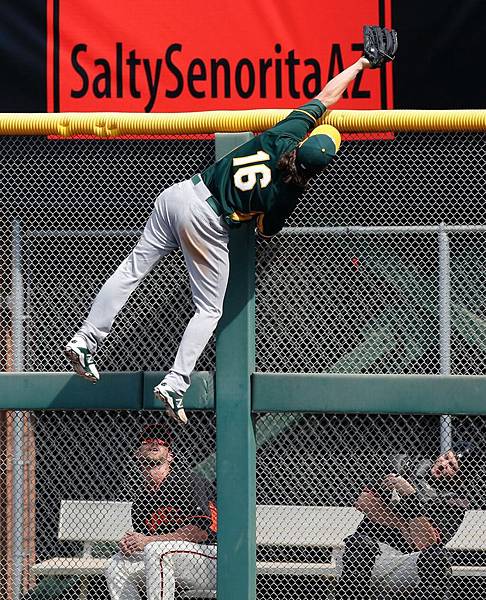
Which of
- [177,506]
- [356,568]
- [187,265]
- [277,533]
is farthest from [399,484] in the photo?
[187,265]

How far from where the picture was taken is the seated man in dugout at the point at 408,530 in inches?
152

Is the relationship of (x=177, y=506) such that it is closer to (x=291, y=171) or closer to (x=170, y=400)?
(x=170, y=400)

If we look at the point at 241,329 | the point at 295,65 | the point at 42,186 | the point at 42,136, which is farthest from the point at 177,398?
the point at 295,65

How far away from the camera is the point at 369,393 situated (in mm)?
3875

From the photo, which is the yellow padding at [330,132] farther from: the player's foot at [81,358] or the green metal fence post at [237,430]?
the player's foot at [81,358]

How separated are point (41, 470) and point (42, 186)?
114 cm

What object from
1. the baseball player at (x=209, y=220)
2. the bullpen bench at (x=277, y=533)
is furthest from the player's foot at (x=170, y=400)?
the bullpen bench at (x=277, y=533)

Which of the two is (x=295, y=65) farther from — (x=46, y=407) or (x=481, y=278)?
(x=46, y=407)

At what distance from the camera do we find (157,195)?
13.4ft

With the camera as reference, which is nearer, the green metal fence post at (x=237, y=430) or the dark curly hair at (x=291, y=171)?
the dark curly hair at (x=291, y=171)

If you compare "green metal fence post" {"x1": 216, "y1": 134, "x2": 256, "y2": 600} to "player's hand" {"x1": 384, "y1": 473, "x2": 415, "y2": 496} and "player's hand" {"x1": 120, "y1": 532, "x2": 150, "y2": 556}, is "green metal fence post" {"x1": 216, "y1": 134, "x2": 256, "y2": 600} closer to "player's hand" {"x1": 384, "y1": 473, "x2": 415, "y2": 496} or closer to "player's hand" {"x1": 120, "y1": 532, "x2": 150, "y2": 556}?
"player's hand" {"x1": 120, "y1": 532, "x2": 150, "y2": 556}

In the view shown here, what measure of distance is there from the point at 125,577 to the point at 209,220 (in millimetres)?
1413

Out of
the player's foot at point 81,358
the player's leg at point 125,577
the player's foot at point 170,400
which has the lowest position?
the player's leg at point 125,577

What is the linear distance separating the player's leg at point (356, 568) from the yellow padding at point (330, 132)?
4.93 feet
